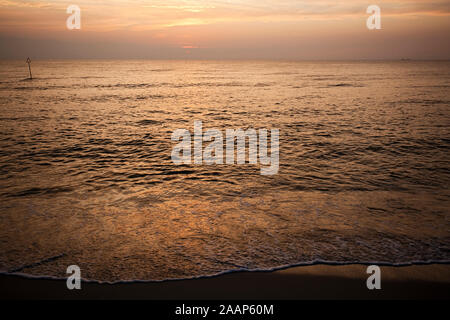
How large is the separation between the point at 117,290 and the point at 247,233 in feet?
9.63

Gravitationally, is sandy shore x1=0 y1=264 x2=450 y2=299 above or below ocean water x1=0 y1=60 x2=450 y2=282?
below

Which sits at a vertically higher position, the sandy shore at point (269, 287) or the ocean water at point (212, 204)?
the ocean water at point (212, 204)

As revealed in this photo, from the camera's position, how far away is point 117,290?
462 cm

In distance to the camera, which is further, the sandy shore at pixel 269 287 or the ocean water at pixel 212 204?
the ocean water at pixel 212 204

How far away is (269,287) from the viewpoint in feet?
15.4

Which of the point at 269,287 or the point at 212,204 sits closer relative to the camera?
the point at 269,287

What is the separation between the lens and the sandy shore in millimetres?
4512

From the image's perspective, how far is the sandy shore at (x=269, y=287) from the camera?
4512 mm

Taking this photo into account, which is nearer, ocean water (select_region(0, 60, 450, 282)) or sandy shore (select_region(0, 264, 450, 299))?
sandy shore (select_region(0, 264, 450, 299))
